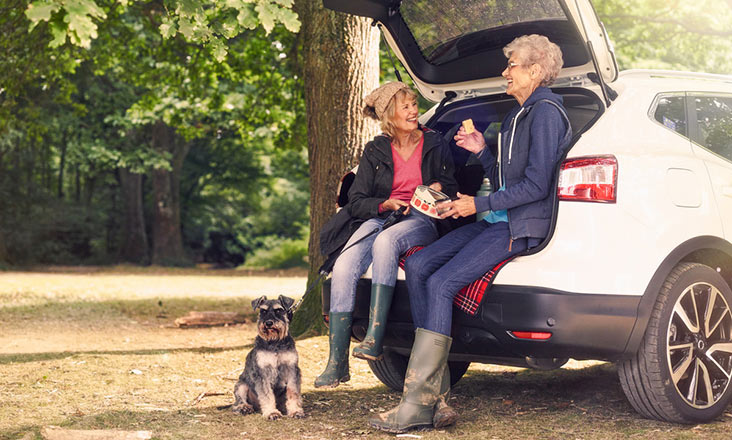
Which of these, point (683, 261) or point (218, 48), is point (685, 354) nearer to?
point (683, 261)

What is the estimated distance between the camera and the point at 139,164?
23.6 metres

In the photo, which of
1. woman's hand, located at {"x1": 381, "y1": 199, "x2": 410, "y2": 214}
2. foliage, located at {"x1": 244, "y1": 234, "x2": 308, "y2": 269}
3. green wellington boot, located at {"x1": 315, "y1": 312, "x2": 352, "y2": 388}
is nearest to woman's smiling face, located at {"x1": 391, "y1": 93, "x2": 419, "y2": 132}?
woman's hand, located at {"x1": 381, "y1": 199, "x2": 410, "y2": 214}

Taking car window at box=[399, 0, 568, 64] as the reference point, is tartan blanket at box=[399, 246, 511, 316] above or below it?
below

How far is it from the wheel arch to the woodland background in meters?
2.40

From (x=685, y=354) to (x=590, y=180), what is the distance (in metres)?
1.17

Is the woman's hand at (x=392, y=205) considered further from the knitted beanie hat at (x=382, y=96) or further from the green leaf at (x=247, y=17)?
the green leaf at (x=247, y=17)

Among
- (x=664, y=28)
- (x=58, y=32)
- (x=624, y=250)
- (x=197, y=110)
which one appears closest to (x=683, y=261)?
(x=624, y=250)

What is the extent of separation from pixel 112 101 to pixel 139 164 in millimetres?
1876

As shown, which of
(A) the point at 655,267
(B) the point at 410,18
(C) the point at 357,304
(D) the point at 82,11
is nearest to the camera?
(D) the point at 82,11

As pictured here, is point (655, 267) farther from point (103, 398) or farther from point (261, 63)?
point (261, 63)

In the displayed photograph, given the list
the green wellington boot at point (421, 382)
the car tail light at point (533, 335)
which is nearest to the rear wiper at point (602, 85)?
the car tail light at point (533, 335)

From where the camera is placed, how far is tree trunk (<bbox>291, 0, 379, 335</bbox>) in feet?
26.7

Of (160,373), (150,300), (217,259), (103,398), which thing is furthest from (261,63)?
(217,259)

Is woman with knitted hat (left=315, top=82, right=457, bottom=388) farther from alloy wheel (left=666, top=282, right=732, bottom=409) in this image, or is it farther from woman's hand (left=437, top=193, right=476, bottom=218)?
alloy wheel (left=666, top=282, right=732, bottom=409)
